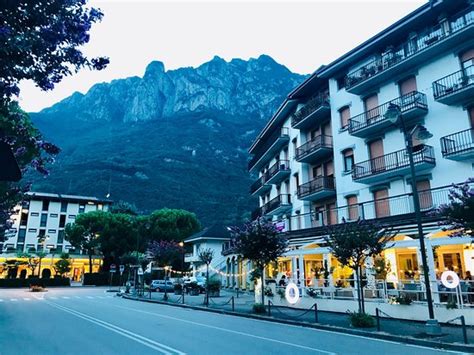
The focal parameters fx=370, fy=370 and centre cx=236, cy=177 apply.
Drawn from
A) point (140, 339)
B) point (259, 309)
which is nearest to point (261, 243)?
point (259, 309)

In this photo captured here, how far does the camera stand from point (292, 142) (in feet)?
108

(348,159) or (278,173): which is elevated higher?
(278,173)

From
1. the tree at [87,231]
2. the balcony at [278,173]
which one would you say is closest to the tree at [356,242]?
the balcony at [278,173]

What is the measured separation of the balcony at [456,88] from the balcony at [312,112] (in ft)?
27.5

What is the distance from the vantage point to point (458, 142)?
1894cm

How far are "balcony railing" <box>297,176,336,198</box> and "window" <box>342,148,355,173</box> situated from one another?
5.29 feet

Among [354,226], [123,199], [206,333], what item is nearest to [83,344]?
[206,333]

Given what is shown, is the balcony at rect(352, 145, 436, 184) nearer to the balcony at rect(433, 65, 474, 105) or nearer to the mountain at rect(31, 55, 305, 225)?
the balcony at rect(433, 65, 474, 105)

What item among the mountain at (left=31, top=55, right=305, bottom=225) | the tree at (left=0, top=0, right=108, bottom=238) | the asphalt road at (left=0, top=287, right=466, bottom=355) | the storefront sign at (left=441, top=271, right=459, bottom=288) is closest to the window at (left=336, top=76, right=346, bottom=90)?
the storefront sign at (left=441, top=271, right=459, bottom=288)

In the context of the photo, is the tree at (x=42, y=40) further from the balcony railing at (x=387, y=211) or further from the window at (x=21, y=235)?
the window at (x=21, y=235)

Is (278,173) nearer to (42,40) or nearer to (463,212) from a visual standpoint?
(463,212)

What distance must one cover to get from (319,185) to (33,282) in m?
48.5

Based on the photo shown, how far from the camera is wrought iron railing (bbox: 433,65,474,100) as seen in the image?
60.5ft

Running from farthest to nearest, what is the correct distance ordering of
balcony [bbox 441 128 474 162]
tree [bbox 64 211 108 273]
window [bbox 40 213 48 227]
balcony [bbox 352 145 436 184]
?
1. window [bbox 40 213 48 227]
2. tree [bbox 64 211 108 273]
3. balcony [bbox 352 145 436 184]
4. balcony [bbox 441 128 474 162]
